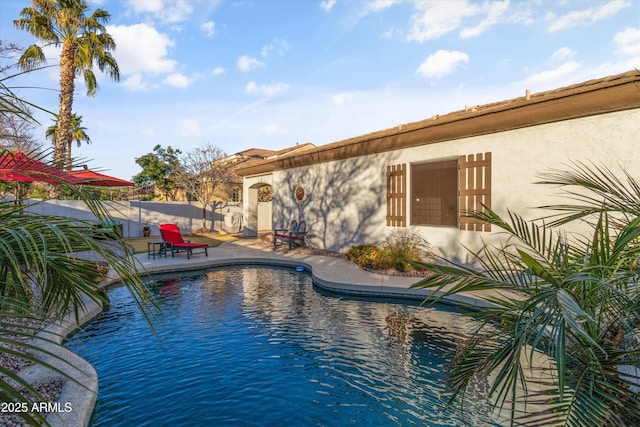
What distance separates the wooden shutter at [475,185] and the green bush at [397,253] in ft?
4.34

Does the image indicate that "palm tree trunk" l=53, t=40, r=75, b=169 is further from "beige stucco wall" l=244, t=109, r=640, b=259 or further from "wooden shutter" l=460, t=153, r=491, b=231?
"wooden shutter" l=460, t=153, r=491, b=231

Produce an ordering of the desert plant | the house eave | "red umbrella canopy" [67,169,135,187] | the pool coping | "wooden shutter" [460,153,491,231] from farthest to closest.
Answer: the desert plant
"wooden shutter" [460,153,491,231]
the house eave
the pool coping
"red umbrella canopy" [67,169,135,187]

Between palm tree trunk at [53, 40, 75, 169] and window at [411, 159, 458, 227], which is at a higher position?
palm tree trunk at [53, 40, 75, 169]

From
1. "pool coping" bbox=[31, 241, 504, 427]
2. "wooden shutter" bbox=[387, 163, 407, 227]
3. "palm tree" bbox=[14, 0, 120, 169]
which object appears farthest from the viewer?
"palm tree" bbox=[14, 0, 120, 169]

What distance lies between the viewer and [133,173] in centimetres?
2969

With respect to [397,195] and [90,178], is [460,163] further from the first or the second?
[90,178]

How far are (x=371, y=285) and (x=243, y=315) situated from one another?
2968 millimetres

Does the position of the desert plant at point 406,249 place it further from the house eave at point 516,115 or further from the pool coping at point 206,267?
the house eave at point 516,115

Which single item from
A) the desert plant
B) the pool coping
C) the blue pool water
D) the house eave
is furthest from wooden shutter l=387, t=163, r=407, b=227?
the blue pool water

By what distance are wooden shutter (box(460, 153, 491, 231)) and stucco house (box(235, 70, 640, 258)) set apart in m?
0.03

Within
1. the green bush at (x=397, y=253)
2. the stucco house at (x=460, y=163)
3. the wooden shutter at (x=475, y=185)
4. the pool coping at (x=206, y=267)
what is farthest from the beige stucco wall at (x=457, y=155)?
the pool coping at (x=206, y=267)

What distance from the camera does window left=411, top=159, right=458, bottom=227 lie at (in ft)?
32.0

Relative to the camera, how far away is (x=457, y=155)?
8.96 meters

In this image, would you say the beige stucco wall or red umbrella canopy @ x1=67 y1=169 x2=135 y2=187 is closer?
red umbrella canopy @ x1=67 y1=169 x2=135 y2=187
